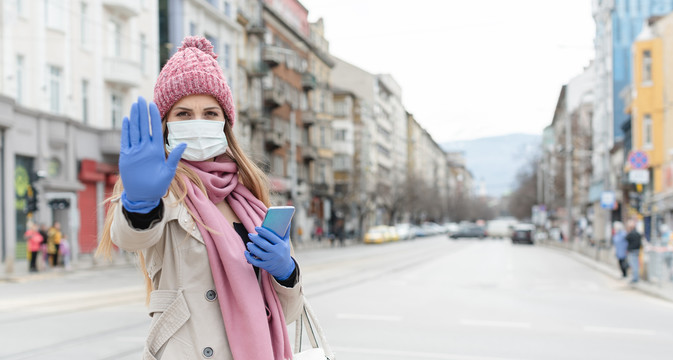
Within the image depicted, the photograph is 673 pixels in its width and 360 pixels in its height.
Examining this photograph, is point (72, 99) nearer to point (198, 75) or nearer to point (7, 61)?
point (7, 61)

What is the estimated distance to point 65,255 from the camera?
942 inches

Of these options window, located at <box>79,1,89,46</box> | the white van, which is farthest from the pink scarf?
the white van

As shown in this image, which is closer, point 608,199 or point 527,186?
point 608,199

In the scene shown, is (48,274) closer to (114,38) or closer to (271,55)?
(114,38)

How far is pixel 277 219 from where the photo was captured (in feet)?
8.55

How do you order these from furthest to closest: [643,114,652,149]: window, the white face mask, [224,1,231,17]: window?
→ 1. [224,1,231,17]: window
2. [643,114,652,149]: window
3. the white face mask

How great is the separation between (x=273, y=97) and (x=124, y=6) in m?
21.8

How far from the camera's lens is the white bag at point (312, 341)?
9.87ft

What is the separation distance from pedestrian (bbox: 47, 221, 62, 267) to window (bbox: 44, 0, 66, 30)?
10.0 m

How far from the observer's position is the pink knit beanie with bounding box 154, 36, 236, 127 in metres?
2.87

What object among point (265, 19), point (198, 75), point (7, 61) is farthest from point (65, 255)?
point (265, 19)

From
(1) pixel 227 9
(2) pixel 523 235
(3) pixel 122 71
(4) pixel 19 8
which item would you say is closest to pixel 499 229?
(2) pixel 523 235

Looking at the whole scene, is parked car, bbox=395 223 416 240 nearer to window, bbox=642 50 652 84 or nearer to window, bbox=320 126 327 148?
window, bbox=320 126 327 148

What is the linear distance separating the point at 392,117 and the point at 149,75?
253ft
